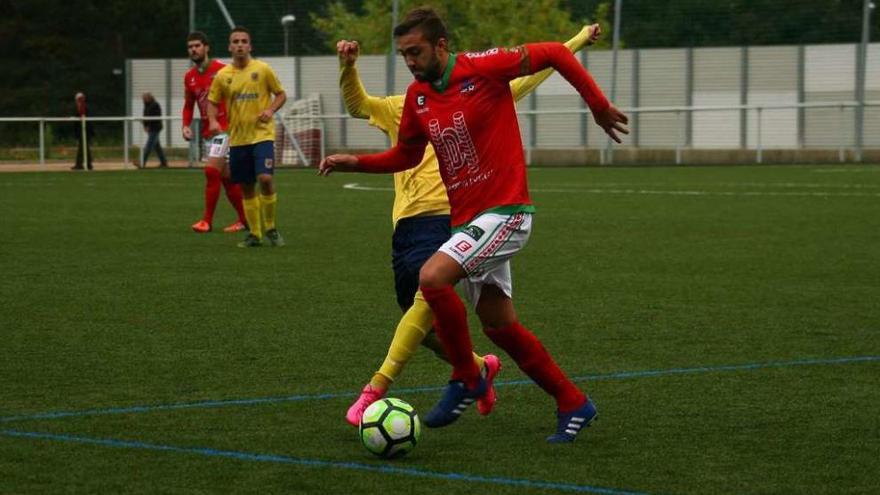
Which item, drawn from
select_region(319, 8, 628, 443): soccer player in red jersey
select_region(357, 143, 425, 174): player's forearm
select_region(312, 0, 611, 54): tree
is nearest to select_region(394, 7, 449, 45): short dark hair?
select_region(319, 8, 628, 443): soccer player in red jersey

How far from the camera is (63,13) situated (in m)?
58.7

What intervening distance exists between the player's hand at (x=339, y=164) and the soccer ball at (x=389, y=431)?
1027 mm

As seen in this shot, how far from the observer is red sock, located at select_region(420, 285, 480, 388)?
6078 mm

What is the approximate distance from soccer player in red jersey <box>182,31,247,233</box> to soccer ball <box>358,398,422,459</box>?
10145 mm

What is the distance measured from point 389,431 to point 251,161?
9.44 metres

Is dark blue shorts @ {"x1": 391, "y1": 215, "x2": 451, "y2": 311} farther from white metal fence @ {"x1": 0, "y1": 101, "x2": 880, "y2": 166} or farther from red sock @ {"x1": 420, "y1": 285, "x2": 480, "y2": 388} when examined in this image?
white metal fence @ {"x1": 0, "y1": 101, "x2": 880, "y2": 166}

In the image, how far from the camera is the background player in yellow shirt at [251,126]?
14.9 meters

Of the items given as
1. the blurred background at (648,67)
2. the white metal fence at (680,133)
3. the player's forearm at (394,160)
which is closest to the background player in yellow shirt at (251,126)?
the player's forearm at (394,160)

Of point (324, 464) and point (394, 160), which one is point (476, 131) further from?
point (324, 464)

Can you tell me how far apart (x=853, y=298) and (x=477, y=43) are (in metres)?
33.4

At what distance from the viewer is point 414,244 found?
6.98 m

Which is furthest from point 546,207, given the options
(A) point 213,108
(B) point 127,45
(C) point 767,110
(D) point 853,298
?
(B) point 127,45

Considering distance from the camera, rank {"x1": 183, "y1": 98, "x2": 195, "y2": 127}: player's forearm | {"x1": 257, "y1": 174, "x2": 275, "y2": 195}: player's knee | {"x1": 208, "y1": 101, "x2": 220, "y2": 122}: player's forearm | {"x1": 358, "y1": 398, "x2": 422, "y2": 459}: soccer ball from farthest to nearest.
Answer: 1. {"x1": 183, "y1": 98, "x2": 195, "y2": 127}: player's forearm
2. {"x1": 208, "y1": 101, "x2": 220, "y2": 122}: player's forearm
3. {"x1": 257, "y1": 174, "x2": 275, "y2": 195}: player's knee
4. {"x1": 358, "y1": 398, "x2": 422, "y2": 459}: soccer ball

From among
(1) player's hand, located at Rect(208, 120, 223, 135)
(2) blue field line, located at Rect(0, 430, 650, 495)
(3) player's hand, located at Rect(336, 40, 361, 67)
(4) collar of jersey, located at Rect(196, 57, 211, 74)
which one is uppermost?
(4) collar of jersey, located at Rect(196, 57, 211, 74)
